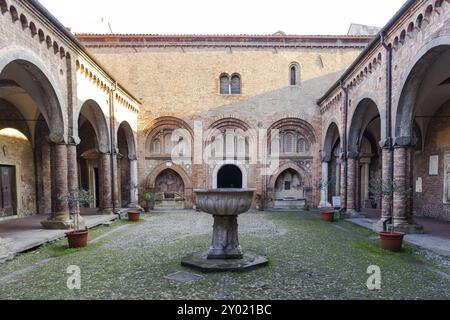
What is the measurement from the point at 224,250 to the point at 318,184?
12540 mm

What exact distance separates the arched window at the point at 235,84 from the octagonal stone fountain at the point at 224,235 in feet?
41.8

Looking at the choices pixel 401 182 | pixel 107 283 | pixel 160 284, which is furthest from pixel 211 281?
pixel 401 182

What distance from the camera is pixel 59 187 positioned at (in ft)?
33.4

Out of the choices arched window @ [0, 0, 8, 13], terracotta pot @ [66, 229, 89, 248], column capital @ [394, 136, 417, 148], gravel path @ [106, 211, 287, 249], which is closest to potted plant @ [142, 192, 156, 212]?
gravel path @ [106, 211, 287, 249]

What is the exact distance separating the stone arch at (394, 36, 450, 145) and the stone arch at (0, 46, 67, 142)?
408 inches

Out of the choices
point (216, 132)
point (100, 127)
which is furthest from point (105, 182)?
point (216, 132)

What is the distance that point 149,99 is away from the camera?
18281 mm

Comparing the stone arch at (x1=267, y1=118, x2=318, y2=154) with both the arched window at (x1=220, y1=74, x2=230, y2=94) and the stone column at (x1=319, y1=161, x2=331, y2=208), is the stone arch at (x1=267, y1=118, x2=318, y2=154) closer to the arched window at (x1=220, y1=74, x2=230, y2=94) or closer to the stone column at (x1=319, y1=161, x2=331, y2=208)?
the stone column at (x1=319, y1=161, x2=331, y2=208)

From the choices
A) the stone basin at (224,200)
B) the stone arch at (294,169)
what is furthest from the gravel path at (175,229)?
the stone arch at (294,169)

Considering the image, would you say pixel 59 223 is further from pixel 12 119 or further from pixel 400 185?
pixel 400 185

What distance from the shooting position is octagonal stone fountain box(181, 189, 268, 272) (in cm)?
635

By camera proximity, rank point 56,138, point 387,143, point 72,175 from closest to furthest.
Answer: point 387,143 → point 56,138 → point 72,175

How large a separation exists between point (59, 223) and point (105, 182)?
408 centimetres

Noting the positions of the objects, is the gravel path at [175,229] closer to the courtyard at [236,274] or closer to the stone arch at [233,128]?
the courtyard at [236,274]
